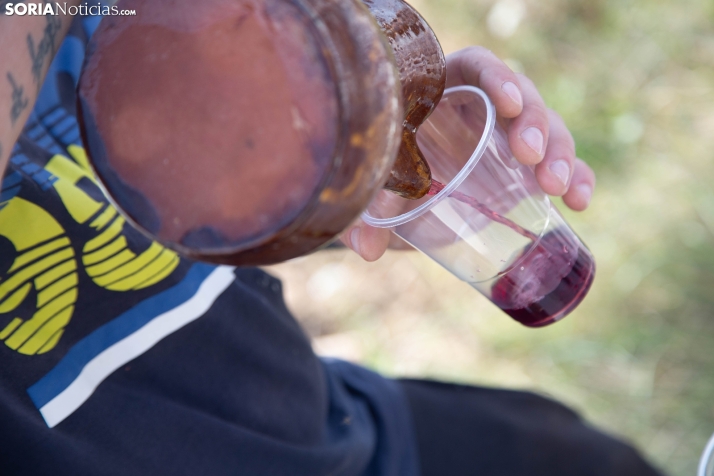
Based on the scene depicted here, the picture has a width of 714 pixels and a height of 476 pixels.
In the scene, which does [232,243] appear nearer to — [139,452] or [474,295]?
[139,452]

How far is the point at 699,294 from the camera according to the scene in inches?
52.6

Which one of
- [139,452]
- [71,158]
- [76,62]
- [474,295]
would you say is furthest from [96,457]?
[474,295]

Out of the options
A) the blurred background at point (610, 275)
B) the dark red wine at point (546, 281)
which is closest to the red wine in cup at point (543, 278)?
the dark red wine at point (546, 281)

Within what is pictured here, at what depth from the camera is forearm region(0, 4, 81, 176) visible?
1.26 ft

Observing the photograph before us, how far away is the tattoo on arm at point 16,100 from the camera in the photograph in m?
0.39

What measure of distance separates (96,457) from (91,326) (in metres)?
0.12

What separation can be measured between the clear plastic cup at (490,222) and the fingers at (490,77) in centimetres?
2

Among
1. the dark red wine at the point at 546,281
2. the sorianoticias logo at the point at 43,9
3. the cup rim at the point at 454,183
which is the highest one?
the sorianoticias logo at the point at 43,9

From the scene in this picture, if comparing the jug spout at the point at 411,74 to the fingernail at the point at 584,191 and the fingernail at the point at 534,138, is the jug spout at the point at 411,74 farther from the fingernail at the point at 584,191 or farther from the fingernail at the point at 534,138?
the fingernail at the point at 584,191

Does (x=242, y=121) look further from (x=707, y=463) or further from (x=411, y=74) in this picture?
(x=707, y=463)

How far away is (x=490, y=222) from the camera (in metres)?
0.56

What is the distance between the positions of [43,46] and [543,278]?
49 centimetres

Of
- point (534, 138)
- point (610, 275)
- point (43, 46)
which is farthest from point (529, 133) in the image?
point (610, 275)

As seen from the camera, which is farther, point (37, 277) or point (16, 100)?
point (37, 277)
